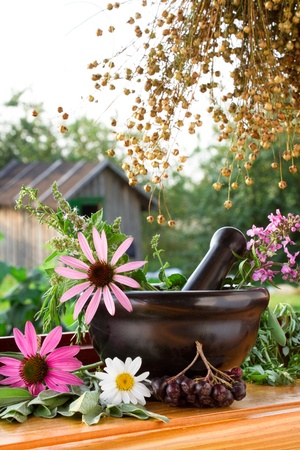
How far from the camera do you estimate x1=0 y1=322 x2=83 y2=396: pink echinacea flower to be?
2.75 ft

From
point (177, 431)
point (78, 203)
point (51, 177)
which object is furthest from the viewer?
point (51, 177)

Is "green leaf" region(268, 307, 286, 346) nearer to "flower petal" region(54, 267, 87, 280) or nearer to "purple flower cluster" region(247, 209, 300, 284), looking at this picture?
"purple flower cluster" region(247, 209, 300, 284)

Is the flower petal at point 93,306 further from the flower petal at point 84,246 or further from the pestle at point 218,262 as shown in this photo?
the pestle at point 218,262

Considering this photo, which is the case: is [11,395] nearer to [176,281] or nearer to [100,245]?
[100,245]

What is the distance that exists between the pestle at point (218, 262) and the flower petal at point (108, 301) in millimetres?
149

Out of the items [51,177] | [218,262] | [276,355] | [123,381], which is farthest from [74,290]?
[51,177]

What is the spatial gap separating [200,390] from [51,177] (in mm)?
14549

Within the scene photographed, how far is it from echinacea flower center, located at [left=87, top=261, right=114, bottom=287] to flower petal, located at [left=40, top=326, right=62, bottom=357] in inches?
2.7

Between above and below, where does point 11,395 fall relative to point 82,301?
below

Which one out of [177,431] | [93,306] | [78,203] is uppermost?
[78,203]

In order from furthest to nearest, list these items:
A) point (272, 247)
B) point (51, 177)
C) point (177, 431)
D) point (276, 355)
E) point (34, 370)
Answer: point (51, 177), point (276, 355), point (272, 247), point (34, 370), point (177, 431)

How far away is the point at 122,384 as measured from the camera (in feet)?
2.66

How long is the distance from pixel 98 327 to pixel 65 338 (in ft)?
0.62

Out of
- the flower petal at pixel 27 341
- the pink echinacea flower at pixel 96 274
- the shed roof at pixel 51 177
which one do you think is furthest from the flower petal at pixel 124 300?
the shed roof at pixel 51 177
